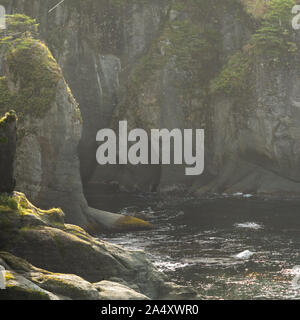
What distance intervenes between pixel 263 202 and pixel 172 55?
17.8 metres

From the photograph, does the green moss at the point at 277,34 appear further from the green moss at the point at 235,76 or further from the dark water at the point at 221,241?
the dark water at the point at 221,241

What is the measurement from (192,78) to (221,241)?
26.6 metres

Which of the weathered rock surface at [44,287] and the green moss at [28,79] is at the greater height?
the green moss at [28,79]

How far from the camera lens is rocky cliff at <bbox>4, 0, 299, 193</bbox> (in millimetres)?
55438

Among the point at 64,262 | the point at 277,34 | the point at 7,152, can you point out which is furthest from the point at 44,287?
the point at 277,34

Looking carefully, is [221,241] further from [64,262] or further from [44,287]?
[44,287]

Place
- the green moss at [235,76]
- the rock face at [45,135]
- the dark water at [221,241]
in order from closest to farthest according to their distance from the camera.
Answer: the dark water at [221,241]
the rock face at [45,135]
the green moss at [235,76]

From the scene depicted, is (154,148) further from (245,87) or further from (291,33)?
(291,33)

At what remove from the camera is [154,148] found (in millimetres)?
57625

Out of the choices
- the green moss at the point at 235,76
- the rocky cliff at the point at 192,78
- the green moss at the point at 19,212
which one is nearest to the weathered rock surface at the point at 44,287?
the green moss at the point at 19,212

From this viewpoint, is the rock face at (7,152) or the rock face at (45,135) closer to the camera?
the rock face at (7,152)

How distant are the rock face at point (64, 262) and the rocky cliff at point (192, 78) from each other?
29.4 meters

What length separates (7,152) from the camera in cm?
2419

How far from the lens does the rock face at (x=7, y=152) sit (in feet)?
78.0
